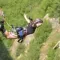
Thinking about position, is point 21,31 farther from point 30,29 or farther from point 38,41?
point 38,41

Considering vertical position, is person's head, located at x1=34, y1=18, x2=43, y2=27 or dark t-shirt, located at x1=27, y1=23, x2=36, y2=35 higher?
person's head, located at x1=34, y1=18, x2=43, y2=27

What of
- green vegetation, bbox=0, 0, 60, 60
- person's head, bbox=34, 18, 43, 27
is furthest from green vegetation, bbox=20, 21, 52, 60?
person's head, bbox=34, 18, 43, 27

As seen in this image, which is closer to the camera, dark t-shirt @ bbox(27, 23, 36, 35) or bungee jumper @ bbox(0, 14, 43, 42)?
bungee jumper @ bbox(0, 14, 43, 42)

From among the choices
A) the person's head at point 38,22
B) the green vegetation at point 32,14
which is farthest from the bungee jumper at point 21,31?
the green vegetation at point 32,14

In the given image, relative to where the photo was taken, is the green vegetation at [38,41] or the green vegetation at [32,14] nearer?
the green vegetation at [38,41]

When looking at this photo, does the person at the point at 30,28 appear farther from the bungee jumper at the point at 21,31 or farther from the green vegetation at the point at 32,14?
the green vegetation at the point at 32,14

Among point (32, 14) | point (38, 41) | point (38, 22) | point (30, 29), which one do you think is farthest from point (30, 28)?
point (32, 14)

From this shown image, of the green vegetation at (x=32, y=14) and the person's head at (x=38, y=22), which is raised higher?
the person's head at (x=38, y=22)

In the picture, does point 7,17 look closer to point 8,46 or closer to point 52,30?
point 8,46

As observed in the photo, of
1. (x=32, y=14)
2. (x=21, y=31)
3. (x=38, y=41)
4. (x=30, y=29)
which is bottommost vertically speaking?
(x=32, y=14)

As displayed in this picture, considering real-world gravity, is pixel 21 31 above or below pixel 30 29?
above

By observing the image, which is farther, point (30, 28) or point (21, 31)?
point (30, 28)

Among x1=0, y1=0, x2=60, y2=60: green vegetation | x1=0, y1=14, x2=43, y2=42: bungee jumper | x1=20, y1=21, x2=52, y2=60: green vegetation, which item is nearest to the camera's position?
x1=20, y1=21, x2=52, y2=60: green vegetation

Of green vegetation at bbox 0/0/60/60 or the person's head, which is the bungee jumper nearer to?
the person's head
